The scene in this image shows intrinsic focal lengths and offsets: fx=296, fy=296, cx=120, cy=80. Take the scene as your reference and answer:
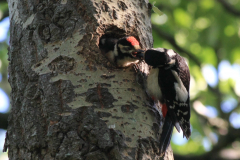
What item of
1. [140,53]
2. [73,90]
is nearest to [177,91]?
[140,53]

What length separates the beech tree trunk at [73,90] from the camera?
1.79m

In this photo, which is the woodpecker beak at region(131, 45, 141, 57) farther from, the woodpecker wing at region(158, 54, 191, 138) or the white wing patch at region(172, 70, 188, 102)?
the white wing patch at region(172, 70, 188, 102)

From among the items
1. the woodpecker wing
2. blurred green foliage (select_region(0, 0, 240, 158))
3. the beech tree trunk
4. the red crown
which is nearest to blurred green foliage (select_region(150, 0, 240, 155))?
blurred green foliage (select_region(0, 0, 240, 158))

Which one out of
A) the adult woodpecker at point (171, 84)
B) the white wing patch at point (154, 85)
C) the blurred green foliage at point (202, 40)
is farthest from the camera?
the blurred green foliage at point (202, 40)

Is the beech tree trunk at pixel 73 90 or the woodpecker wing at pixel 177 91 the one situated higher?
the beech tree trunk at pixel 73 90

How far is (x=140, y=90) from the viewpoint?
2172 millimetres

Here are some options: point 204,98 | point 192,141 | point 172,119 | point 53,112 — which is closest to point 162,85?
point 172,119

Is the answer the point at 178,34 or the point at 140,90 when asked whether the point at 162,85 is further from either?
the point at 178,34

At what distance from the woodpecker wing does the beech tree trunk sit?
22.5 inches

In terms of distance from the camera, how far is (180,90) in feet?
9.14

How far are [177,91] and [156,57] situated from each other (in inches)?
16.0

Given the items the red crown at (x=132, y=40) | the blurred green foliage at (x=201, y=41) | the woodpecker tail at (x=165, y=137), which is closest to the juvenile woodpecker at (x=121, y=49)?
the red crown at (x=132, y=40)

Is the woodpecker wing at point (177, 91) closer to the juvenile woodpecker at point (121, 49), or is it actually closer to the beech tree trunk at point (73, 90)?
the juvenile woodpecker at point (121, 49)

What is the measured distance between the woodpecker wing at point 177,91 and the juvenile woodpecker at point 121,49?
34cm
